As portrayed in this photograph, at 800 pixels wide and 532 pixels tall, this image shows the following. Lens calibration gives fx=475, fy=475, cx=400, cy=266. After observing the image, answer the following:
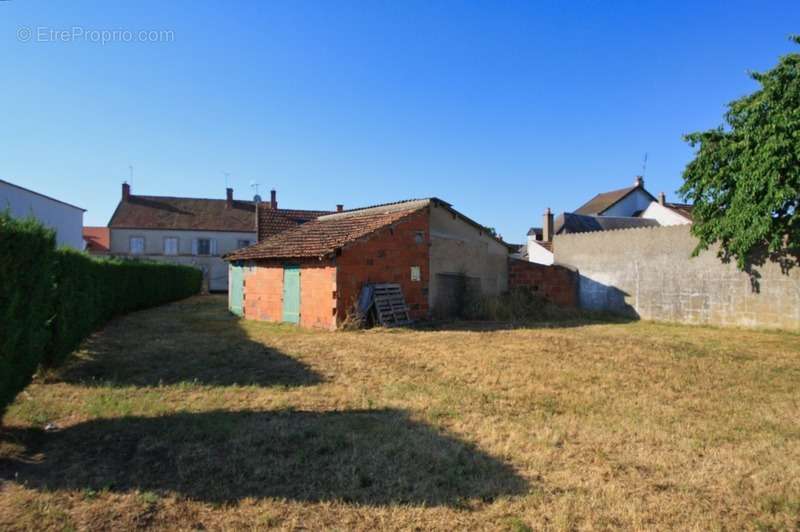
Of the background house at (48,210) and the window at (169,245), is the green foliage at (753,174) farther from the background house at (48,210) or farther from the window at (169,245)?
the window at (169,245)

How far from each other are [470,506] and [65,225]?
1032 inches

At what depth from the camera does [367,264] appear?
14.7m

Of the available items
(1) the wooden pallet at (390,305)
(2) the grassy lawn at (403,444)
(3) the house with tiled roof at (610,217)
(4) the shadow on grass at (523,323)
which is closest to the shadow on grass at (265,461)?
(2) the grassy lawn at (403,444)

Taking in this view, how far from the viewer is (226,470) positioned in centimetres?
404

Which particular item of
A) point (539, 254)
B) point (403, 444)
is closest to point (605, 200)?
point (539, 254)

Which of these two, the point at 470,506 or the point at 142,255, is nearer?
the point at 470,506

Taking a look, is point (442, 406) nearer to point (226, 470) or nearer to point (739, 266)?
point (226, 470)

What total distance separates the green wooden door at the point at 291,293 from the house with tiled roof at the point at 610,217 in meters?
13.7

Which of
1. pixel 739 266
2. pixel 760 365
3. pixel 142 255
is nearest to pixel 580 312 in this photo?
pixel 739 266

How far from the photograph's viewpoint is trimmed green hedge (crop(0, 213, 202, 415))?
177 inches

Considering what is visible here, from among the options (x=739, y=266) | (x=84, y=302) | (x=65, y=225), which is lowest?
(x=84, y=302)

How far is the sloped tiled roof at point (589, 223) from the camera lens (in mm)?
32312

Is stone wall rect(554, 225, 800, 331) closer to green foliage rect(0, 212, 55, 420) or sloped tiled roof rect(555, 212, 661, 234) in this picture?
sloped tiled roof rect(555, 212, 661, 234)

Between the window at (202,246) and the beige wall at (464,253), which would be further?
the window at (202,246)
